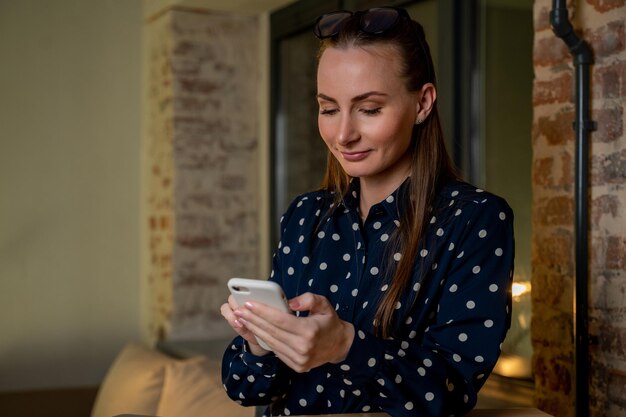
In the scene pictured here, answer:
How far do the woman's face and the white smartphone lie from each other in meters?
0.36

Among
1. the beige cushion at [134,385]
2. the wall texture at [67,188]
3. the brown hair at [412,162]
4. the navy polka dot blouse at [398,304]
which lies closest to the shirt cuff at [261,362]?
the navy polka dot blouse at [398,304]

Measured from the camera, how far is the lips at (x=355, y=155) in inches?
65.0

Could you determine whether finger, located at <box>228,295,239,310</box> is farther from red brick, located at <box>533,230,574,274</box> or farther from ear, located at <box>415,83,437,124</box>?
red brick, located at <box>533,230,574,274</box>

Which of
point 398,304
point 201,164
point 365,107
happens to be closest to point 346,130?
point 365,107

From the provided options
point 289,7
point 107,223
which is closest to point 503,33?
point 289,7

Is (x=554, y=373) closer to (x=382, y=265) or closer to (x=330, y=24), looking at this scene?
(x=382, y=265)

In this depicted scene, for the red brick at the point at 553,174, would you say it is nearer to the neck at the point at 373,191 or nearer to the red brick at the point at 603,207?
Answer: the red brick at the point at 603,207

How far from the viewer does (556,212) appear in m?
2.26

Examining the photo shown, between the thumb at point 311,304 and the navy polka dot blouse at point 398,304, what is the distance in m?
0.08

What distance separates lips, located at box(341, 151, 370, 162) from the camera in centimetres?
165

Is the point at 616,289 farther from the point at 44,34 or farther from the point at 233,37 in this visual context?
the point at 44,34

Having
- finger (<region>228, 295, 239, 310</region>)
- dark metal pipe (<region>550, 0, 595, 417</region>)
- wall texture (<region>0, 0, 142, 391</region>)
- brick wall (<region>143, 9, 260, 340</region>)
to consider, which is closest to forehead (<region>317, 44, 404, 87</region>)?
finger (<region>228, 295, 239, 310</region>)

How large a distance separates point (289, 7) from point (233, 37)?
40cm

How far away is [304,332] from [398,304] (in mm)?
309
